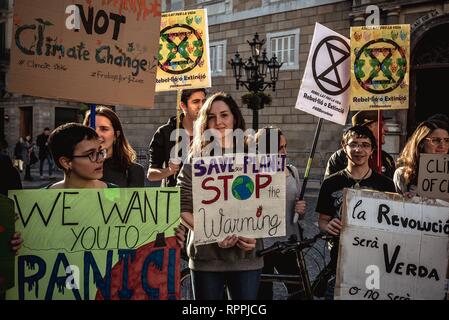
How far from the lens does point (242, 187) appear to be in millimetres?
2266

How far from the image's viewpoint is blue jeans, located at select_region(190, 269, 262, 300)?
2283mm

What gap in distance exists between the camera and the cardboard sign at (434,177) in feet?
8.02

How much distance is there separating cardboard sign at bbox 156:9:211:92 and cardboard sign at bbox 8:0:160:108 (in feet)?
4.03

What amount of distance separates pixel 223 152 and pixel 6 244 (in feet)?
3.60

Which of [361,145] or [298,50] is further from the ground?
[298,50]

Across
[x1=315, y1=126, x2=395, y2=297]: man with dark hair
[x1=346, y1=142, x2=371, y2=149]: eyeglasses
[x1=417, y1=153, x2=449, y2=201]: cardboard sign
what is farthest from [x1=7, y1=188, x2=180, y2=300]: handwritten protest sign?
[x1=417, y1=153, x2=449, y2=201]: cardboard sign

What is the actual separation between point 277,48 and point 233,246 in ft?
42.2

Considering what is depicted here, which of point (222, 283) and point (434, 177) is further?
point (434, 177)

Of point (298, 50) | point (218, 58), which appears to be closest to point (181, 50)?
point (298, 50)

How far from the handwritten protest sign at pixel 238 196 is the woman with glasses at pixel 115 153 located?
0.84 meters

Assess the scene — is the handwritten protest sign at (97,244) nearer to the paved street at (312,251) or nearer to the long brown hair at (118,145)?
the long brown hair at (118,145)

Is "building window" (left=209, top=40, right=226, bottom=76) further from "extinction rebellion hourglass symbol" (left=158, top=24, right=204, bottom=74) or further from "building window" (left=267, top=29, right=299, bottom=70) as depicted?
"extinction rebellion hourglass symbol" (left=158, top=24, right=204, bottom=74)

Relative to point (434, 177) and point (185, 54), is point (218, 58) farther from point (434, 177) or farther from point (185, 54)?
point (434, 177)
